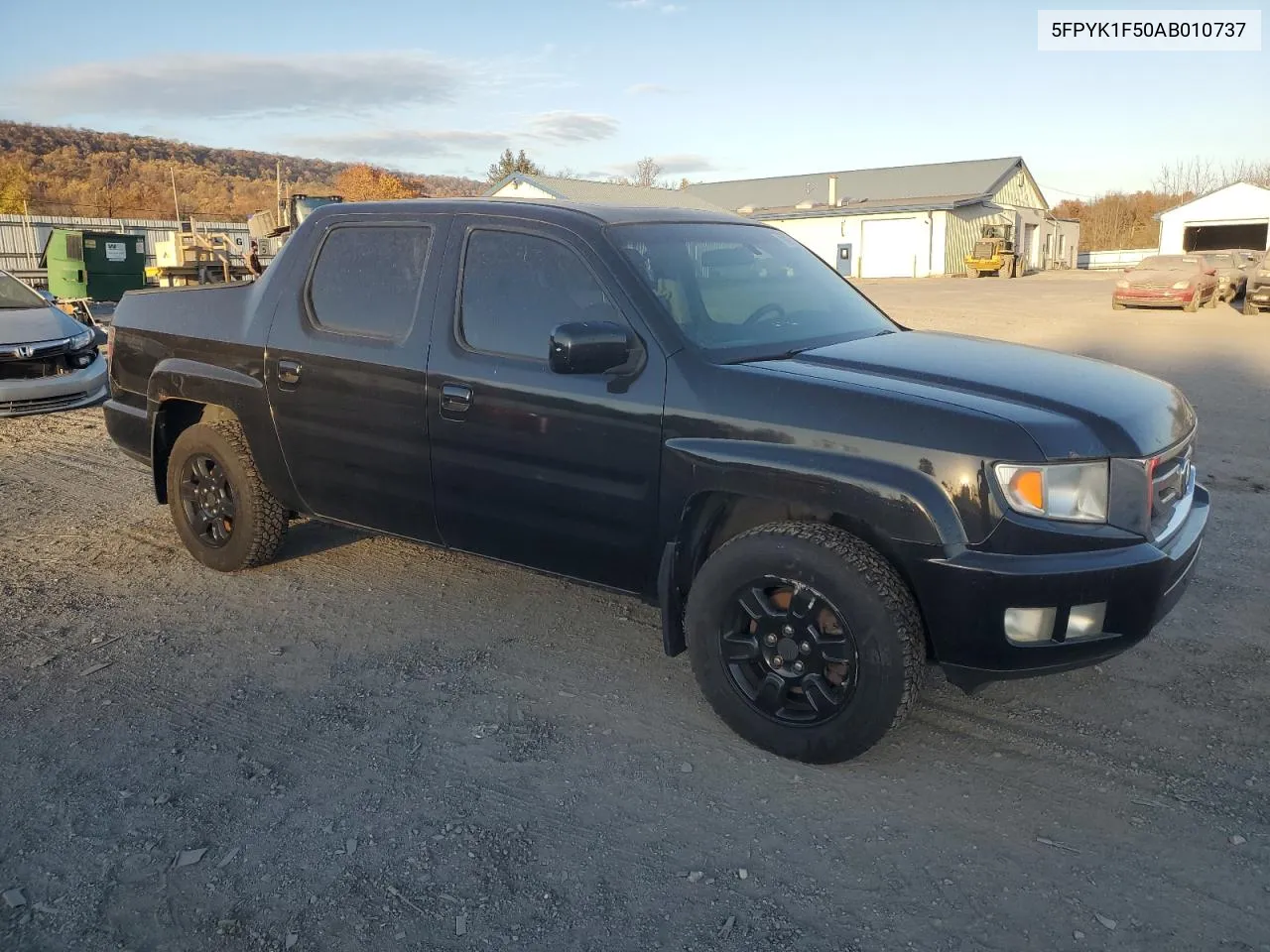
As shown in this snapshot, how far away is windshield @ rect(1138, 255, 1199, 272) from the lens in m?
24.2

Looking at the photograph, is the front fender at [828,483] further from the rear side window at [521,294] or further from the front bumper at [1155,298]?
the front bumper at [1155,298]

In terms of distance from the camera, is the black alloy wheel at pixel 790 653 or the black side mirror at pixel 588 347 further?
the black side mirror at pixel 588 347

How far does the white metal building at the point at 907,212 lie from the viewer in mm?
46188

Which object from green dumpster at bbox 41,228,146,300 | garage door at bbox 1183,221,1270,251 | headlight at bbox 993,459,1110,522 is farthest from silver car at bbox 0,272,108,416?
garage door at bbox 1183,221,1270,251

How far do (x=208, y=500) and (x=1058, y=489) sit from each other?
424 cm

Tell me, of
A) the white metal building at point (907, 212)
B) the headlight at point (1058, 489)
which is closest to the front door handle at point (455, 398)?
the headlight at point (1058, 489)

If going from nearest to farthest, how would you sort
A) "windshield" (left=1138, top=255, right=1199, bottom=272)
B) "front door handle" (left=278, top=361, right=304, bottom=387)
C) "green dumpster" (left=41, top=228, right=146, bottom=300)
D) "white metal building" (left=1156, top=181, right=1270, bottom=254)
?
"front door handle" (left=278, top=361, right=304, bottom=387) → "green dumpster" (left=41, top=228, right=146, bottom=300) → "windshield" (left=1138, top=255, right=1199, bottom=272) → "white metal building" (left=1156, top=181, right=1270, bottom=254)

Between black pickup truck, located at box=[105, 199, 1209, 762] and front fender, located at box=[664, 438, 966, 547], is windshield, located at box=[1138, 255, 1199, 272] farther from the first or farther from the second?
Answer: front fender, located at box=[664, 438, 966, 547]

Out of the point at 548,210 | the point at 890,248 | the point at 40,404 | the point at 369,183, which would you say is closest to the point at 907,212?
the point at 890,248

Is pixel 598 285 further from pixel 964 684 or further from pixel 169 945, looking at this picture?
pixel 169 945

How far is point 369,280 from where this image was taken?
4.54 m

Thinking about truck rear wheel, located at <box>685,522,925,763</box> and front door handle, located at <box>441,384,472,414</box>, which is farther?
front door handle, located at <box>441,384,472,414</box>

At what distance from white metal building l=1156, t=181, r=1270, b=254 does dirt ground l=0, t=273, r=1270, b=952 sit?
49.7 metres

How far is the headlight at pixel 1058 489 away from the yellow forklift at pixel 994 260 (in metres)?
43.7
